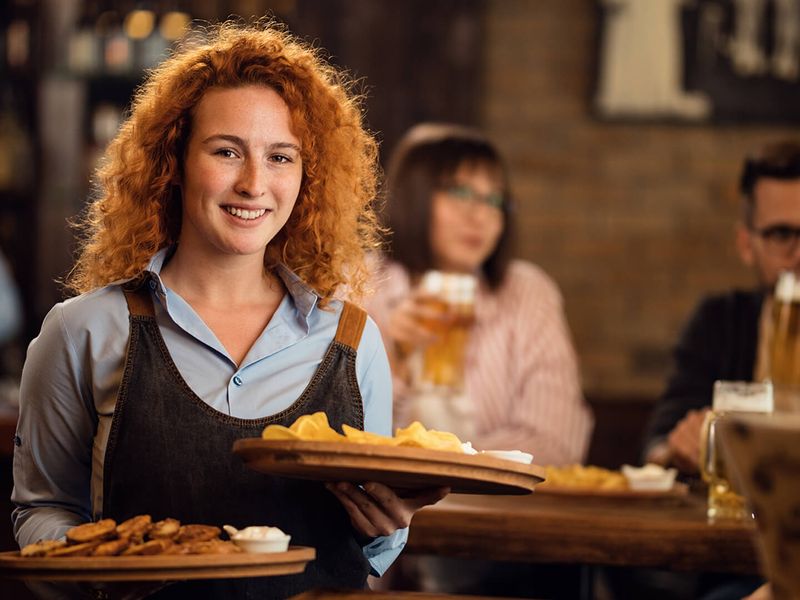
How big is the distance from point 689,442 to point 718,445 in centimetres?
31

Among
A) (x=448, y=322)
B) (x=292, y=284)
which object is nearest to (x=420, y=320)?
(x=448, y=322)

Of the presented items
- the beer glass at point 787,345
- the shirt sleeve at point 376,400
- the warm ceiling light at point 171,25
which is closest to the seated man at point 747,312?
the beer glass at point 787,345

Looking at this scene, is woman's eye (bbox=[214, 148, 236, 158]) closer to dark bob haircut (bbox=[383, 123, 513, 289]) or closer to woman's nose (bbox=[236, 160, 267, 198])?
woman's nose (bbox=[236, 160, 267, 198])

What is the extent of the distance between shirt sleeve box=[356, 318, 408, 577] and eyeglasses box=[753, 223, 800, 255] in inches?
58.8

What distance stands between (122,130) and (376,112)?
128 inches

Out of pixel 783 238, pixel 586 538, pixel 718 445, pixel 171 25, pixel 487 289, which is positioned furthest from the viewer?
pixel 171 25

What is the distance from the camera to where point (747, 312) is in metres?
3.18

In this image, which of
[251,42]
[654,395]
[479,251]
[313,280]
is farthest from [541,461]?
[654,395]

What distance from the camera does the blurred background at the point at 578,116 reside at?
5066 mm

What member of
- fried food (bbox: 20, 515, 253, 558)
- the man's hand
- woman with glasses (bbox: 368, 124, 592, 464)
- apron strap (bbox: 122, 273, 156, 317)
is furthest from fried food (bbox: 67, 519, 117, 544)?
woman with glasses (bbox: 368, 124, 592, 464)

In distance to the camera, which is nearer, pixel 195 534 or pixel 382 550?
pixel 195 534

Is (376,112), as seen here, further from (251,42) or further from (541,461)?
(251,42)

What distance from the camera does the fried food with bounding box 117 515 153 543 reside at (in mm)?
1384

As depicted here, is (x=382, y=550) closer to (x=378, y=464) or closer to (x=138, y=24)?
(x=378, y=464)
